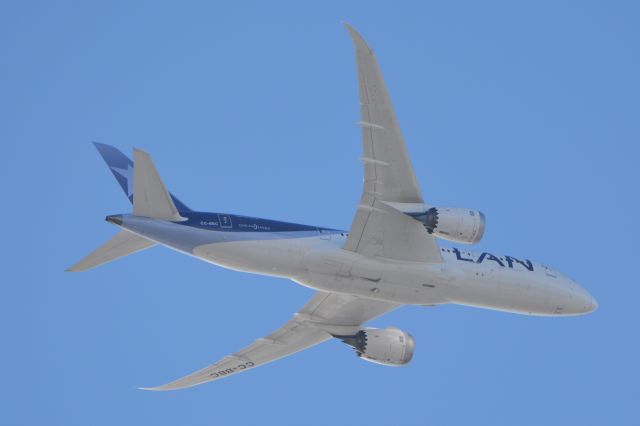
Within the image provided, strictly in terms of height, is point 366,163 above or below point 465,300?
above

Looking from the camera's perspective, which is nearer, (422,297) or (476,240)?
(476,240)

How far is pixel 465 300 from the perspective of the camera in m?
42.4

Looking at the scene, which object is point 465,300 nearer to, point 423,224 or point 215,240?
point 423,224

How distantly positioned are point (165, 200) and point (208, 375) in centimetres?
1185

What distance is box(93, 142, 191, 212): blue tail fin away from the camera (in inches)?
A: 1602

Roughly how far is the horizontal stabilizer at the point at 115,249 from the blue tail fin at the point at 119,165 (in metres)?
1.85

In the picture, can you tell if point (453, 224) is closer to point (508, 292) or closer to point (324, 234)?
point (324, 234)

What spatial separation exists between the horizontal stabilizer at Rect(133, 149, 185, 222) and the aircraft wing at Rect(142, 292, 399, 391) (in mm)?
9776

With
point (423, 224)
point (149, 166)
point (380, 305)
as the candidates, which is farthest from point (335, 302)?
point (149, 166)

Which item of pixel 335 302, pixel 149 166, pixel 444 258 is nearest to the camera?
pixel 149 166

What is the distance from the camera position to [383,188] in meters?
37.9

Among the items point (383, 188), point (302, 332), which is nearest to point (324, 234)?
point (383, 188)

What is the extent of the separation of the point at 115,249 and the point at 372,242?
9.13 meters

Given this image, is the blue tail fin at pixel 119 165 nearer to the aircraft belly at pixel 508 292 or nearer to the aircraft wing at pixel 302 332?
the aircraft wing at pixel 302 332
